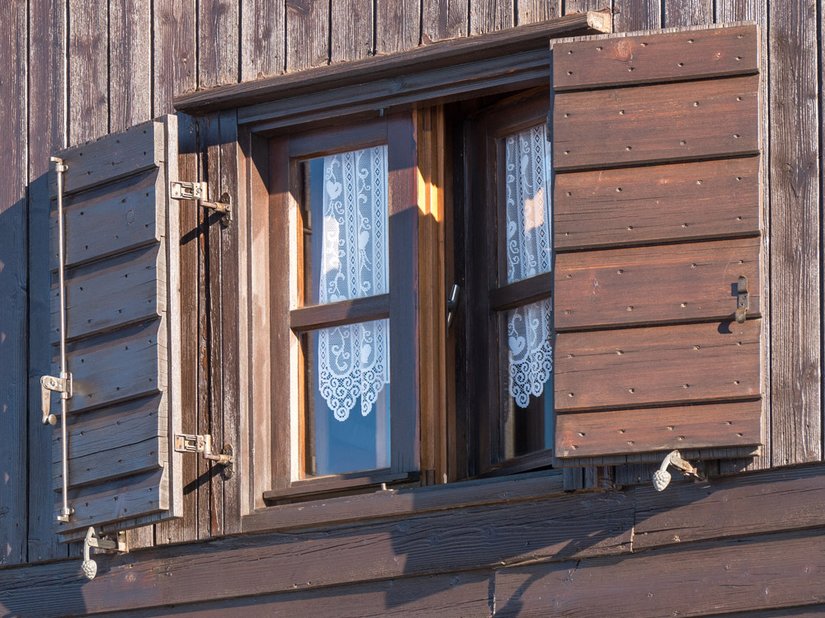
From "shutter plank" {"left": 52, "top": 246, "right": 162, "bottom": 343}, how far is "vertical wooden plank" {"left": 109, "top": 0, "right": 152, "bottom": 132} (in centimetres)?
63

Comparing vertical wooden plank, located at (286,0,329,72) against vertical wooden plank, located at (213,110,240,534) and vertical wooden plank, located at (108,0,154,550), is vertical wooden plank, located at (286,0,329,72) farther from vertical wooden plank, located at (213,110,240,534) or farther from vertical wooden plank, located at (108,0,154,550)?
vertical wooden plank, located at (108,0,154,550)

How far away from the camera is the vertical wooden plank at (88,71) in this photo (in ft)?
24.5

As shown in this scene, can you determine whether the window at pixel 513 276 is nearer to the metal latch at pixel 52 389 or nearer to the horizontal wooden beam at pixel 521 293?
the horizontal wooden beam at pixel 521 293

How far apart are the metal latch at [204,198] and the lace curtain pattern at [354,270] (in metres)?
0.33

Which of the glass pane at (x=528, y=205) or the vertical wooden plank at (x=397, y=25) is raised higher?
the vertical wooden plank at (x=397, y=25)

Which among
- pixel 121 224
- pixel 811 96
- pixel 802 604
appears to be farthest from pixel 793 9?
pixel 121 224

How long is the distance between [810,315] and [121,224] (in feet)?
7.70

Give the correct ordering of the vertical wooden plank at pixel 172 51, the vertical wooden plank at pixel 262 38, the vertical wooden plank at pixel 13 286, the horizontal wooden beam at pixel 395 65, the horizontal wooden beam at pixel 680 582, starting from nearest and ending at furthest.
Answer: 1. the horizontal wooden beam at pixel 680 582
2. the horizontal wooden beam at pixel 395 65
3. the vertical wooden plank at pixel 262 38
4. the vertical wooden plank at pixel 172 51
5. the vertical wooden plank at pixel 13 286

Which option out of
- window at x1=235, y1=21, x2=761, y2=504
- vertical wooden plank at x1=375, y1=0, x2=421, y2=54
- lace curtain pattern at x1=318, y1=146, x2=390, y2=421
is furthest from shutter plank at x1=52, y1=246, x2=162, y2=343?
vertical wooden plank at x1=375, y1=0, x2=421, y2=54

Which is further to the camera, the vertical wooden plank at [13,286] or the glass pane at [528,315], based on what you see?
the vertical wooden plank at [13,286]

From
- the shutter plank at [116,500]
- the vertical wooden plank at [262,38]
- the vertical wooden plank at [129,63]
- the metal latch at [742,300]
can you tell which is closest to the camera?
the metal latch at [742,300]

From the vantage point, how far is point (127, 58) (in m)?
7.42

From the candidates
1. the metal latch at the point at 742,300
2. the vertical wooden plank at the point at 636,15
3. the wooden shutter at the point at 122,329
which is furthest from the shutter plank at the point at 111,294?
the metal latch at the point at 742,300

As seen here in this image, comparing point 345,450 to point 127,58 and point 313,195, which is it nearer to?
point 313,195
